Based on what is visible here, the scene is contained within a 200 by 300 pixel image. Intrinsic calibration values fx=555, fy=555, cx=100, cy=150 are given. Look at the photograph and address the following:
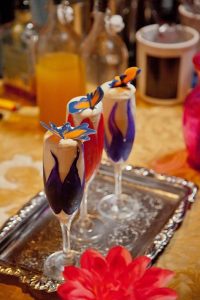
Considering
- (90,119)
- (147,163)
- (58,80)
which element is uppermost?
(90,119)

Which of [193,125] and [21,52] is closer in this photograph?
[193,125]

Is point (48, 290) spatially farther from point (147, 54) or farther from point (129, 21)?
point (129, 21)

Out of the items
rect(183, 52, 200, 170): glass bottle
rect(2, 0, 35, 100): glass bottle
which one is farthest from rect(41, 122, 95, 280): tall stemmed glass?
rect(2, 0, 35, 100): glass bottle

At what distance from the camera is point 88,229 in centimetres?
84

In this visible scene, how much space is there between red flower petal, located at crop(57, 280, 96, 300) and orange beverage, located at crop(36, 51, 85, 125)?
528mm

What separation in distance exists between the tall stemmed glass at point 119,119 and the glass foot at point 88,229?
0.02 meters

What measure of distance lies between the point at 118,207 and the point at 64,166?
27cm

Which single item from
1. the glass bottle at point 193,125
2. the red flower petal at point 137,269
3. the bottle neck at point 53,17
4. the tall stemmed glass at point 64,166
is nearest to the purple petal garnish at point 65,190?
the tall stemmed glass at point 64,166

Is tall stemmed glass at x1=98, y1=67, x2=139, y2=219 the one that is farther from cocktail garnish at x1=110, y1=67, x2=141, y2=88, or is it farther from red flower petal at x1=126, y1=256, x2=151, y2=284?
red flower petal at x1=126, y1=256, x2=151, y2=284

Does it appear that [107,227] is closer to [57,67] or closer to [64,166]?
[64,166]

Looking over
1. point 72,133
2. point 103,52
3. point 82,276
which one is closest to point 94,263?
point 82,276

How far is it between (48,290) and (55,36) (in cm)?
57

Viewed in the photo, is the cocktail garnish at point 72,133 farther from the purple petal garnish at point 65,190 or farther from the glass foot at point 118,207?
the glass foot at point 118,207

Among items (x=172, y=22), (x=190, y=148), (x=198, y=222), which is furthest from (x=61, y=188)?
(x=172, y=22)
